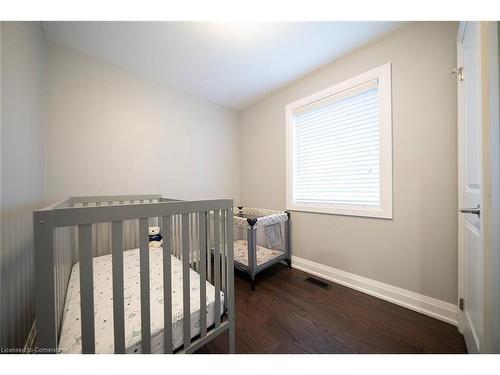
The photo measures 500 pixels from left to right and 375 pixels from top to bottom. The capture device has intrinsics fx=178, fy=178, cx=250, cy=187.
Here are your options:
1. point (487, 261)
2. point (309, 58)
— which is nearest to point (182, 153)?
point (309, 58)

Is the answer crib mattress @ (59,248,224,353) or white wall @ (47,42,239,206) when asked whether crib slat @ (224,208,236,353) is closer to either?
crib mattress @ (59,248,224,353)

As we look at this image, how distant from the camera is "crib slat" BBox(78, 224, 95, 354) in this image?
22.6 inches

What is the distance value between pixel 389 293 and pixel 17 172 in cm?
264

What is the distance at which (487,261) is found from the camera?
2.34 feet

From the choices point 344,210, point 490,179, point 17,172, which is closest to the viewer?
point 490,179

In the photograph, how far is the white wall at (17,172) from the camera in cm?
83

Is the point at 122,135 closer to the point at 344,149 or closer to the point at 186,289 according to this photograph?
the point at 186,289

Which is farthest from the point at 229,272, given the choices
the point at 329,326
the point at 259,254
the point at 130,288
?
the point at 259,254

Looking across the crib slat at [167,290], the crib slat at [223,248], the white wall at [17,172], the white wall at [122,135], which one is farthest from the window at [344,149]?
the white wall at [17,172]

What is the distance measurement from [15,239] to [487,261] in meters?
2.16

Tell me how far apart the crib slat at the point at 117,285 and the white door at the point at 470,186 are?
1.44 meters

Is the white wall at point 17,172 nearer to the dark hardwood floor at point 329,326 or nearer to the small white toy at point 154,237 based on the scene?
the small white toy at point 154,237

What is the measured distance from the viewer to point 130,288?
1.04 m

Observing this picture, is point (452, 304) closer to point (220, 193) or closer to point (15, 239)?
point (220, 193)
